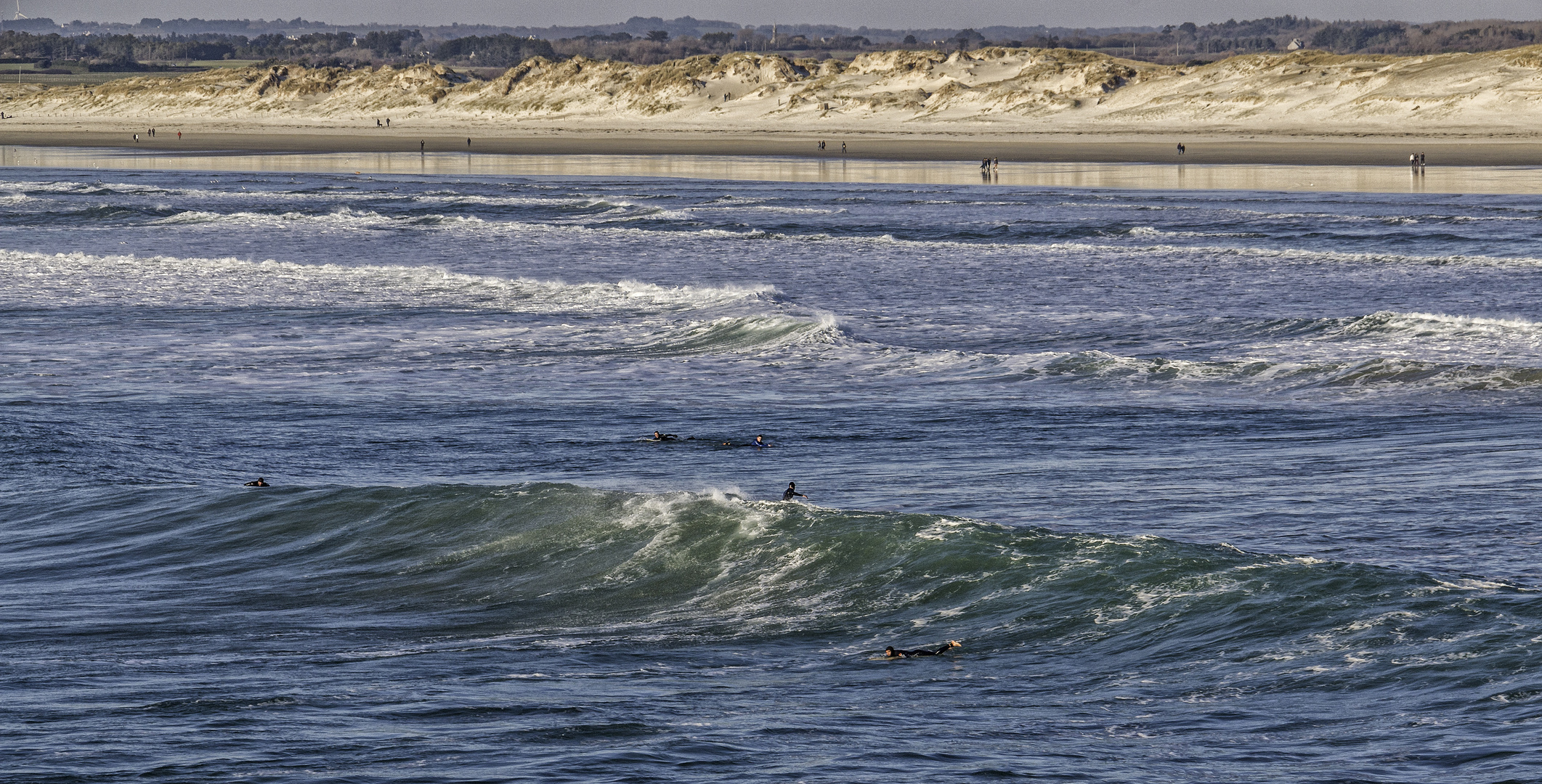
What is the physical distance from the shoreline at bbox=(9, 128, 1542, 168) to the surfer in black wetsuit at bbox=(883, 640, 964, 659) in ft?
220

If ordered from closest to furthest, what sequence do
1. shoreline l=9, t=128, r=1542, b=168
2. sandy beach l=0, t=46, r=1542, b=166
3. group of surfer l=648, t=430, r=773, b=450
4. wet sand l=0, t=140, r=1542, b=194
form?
group of surfer l=648, t=430, r=773, b=450
wet sand l=0, t=140, r=1542, b=194
shoreline l=9, t=128, r=1542, b=168
sandy beach l=0, t=46, r=1542, b=166

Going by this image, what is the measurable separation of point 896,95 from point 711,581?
115 meters

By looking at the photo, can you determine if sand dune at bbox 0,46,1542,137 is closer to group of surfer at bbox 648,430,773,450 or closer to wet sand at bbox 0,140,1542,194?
wet sand at bbox 0,140,1542,194

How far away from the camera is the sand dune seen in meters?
98.9

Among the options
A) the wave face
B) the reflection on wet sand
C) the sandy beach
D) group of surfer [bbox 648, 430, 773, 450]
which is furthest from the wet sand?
the wave face

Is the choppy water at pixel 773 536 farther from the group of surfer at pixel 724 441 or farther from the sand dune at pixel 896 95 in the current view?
the sand dune at pixel 896 95

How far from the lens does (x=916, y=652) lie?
416 inches

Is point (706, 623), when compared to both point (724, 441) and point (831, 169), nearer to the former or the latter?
point (724, 441)

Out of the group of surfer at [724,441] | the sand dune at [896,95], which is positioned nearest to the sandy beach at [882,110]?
the sand dune at [896,95]

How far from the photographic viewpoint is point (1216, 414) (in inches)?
740

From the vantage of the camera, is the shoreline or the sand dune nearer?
the shoreline

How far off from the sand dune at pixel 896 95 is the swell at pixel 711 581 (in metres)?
85.9

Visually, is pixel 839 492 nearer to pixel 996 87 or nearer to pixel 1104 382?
pixel 1104 382

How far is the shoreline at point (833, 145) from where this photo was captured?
78.6m
